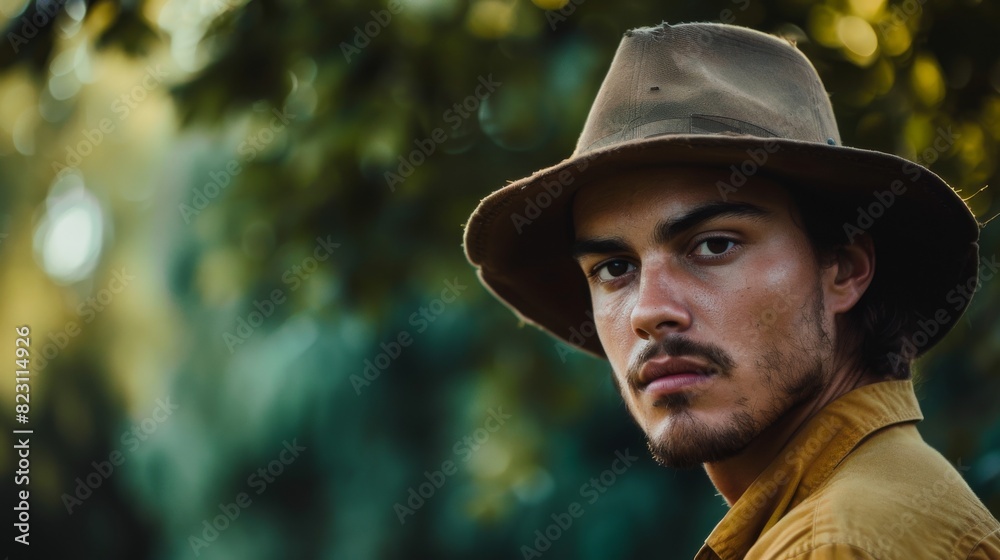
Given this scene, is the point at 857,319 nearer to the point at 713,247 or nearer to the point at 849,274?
the point at 849,274

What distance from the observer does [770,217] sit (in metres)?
2.28

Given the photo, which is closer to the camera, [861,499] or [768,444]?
[861,499]

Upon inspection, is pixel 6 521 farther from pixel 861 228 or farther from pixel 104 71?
pixel 861 228

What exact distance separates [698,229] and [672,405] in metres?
0.35

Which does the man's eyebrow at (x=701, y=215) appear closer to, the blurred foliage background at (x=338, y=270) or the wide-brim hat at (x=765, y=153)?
the wide-brim hat at (x=765, y=153)

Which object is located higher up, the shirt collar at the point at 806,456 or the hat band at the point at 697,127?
the hat band at the point at 697,127

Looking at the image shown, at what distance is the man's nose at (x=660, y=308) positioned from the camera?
7.16 ft

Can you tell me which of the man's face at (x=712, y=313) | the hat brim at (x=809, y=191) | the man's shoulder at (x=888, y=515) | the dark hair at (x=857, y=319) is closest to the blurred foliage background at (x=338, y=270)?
the hat brim at (x=809, y=191)

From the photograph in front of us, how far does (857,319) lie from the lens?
2.40 meters

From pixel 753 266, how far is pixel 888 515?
0.67 meters

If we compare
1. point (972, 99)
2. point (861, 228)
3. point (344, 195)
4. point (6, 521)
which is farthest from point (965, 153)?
point (6, 521)

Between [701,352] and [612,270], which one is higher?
[612,270]

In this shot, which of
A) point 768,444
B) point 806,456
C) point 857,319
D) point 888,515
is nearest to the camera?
point 888,515

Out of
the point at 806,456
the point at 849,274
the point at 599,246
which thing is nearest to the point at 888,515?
the point at 806,456
